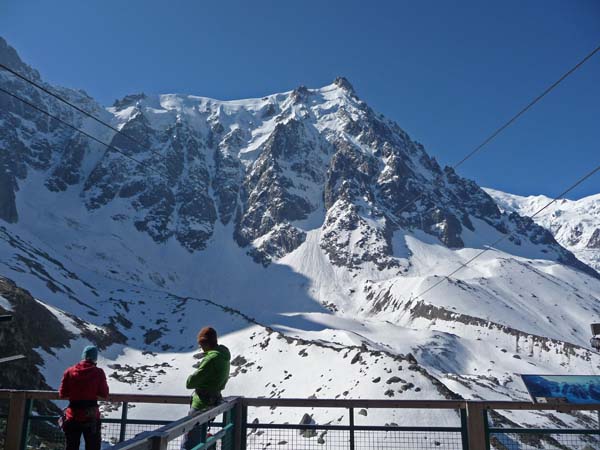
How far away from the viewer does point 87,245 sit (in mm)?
165500

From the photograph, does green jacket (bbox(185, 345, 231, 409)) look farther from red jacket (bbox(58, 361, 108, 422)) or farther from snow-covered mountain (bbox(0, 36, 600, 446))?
snow-covered mountain (bbox(0, 36, 600, 446))

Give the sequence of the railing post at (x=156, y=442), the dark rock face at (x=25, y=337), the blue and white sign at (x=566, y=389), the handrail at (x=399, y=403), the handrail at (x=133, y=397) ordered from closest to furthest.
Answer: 1. the railing post at (x=156, y=442)
2. the handrail at (x=399, y=403)
3. the blue and white sign at (x=566, y=389)
4. the handrail at (x=133, y=397)
5. the dark rock face at (x=25, y=337)

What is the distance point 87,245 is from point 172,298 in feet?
273

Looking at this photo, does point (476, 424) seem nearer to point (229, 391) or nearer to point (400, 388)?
point (400, 388)

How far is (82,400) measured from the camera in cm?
745

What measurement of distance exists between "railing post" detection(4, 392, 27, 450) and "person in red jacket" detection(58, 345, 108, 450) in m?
2.67

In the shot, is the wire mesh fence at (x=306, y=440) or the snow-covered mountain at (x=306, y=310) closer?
the wire mesh fence at (x=306, y=440)

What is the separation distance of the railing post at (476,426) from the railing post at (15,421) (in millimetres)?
7625

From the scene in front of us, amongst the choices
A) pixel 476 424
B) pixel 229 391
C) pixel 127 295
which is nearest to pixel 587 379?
pixel 476 424

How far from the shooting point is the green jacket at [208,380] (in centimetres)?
752

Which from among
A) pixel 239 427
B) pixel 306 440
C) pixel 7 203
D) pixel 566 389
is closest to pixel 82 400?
pixel 239 427

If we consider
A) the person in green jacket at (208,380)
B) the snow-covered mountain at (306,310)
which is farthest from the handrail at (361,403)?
the snow-covered mountain at (306,310)

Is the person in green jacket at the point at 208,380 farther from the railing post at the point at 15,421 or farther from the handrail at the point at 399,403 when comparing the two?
the railing post at the point at 15,421

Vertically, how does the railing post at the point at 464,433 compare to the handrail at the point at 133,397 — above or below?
below
